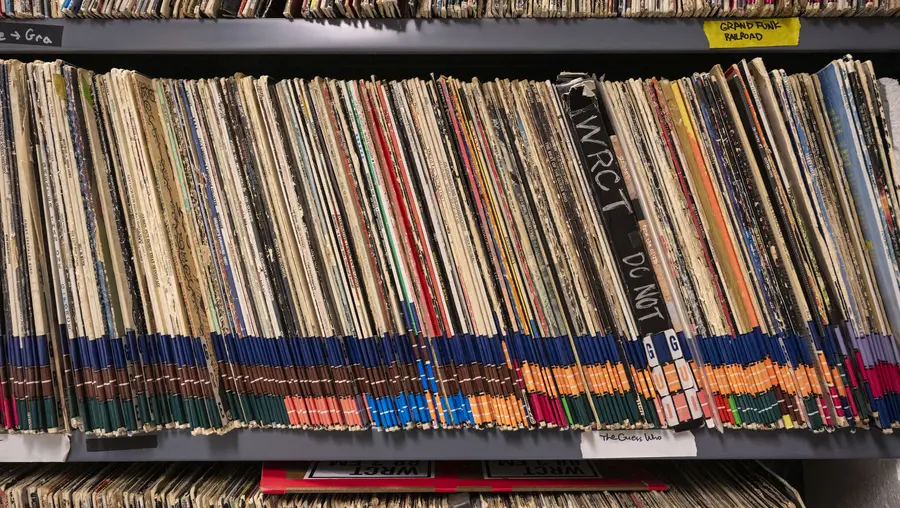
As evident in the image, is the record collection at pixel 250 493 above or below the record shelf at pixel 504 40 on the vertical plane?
below

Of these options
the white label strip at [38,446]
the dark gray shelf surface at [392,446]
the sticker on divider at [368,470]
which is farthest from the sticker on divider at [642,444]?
the white label strip at [38,446]

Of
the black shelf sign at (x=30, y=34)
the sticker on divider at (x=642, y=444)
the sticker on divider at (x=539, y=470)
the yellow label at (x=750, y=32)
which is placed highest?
the black shelf sign at (x=30, y=34)

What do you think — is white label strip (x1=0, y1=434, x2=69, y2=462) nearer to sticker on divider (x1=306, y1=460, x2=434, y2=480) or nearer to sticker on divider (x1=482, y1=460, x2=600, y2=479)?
sticker on divider (x1=306, y1=460, x2=434, y2=480)

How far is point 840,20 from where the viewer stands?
2.24 feet

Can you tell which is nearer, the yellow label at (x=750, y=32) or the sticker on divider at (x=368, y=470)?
the yellow label at (x=750, y=32)

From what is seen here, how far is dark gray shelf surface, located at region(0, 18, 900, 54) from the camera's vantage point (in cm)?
69

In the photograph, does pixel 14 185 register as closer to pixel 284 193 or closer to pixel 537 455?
pixel 284 193

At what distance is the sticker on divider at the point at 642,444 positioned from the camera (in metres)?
0.69

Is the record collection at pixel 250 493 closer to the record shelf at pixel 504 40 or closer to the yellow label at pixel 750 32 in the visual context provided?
the record shelf at pixel 504 40

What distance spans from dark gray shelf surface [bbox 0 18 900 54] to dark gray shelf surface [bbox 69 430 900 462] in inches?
22.8

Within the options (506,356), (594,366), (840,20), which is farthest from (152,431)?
(840,20)

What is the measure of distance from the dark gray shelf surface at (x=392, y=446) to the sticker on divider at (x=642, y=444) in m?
0.02

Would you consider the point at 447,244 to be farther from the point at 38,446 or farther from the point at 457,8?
the point at 38,446

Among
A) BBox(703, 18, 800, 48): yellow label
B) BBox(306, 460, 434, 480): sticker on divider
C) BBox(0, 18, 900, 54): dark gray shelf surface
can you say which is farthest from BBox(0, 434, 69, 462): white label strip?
BBox(703, 18, 800, 48): yellow label
